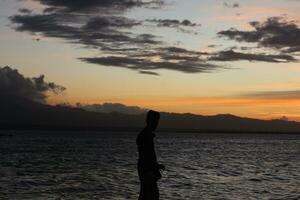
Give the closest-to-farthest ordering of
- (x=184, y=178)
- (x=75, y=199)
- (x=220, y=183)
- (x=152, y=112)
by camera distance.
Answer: (x=152, y=112) → (x=75, y=199) → (x=220, y=183) → (x=184, y=178)

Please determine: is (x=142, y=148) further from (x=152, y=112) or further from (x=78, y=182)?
(x=78, y=182)

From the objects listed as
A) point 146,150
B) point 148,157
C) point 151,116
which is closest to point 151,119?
point 151,116

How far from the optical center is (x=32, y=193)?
2869cm

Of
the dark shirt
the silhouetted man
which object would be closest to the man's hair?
the silhouetted man

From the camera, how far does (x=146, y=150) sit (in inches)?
368

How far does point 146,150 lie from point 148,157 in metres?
0.13

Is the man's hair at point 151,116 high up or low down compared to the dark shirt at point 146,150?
up

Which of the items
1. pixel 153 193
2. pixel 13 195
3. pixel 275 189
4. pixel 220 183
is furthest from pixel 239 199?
pixel 153 193

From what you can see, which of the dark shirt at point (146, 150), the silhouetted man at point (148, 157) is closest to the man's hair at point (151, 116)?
the silhouetted man at point (148, 157)

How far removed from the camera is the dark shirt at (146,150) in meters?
9.30

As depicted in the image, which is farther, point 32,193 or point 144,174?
point 32,193

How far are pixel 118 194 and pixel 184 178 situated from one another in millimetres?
11496

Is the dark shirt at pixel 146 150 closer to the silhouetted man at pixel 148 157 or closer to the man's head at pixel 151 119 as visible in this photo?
the silhouetted man at pixel 148 157

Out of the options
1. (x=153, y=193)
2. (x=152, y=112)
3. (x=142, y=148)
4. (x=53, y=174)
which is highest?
(x=152, y=112)
